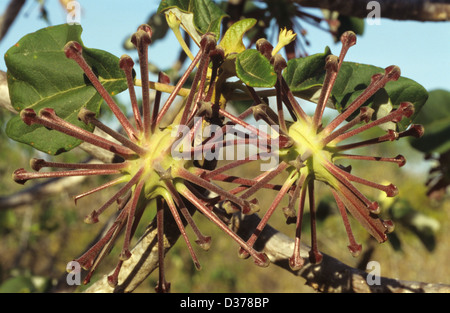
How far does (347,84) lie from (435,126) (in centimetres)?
97

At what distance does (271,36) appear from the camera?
195 cm

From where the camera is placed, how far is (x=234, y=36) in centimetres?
102

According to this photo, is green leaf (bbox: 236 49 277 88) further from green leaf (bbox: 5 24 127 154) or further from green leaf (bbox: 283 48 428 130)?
green leaf (bbox: 5 24 127 154)

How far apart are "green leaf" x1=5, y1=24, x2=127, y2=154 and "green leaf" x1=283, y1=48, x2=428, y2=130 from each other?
439mm

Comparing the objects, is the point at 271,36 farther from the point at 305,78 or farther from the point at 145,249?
the point at 145,249

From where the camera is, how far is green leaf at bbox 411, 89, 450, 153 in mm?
1803

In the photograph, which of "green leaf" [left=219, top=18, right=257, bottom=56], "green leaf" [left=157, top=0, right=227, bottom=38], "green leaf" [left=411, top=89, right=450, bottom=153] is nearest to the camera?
"green leaf" [left=219, top=18, right=257, bottom=56]

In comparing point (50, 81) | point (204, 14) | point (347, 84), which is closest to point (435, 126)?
point (347, 84)

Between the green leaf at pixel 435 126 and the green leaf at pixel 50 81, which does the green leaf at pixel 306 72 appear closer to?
the green leaf at pixel 50 81

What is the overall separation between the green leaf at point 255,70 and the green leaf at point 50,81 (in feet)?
1.13

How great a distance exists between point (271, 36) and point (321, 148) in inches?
44.6

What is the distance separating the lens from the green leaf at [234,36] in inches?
40.0

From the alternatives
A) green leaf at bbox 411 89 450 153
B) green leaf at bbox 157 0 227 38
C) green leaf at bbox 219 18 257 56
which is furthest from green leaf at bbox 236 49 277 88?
green leaf at bbox 411 89 450 153

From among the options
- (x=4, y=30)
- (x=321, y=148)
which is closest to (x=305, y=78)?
(x=321, y=148)
